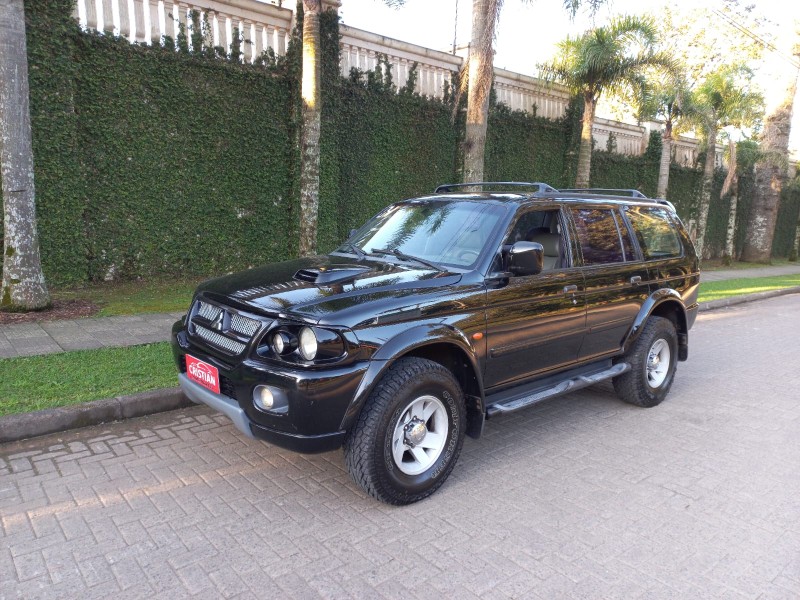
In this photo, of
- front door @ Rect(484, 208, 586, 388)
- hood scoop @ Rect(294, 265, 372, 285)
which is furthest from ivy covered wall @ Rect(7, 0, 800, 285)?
front door @ Rect(484, 208, 586, 388)

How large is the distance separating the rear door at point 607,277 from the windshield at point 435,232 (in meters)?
0.94

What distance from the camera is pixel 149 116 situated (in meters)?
9.23

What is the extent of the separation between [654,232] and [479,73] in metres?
5.38

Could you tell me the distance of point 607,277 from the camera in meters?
4.97

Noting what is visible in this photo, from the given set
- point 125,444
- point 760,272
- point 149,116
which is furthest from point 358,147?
point 760,272

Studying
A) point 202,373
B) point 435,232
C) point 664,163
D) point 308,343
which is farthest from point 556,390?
point 664,163

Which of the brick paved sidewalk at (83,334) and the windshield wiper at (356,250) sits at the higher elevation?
the windshield wiper at (356,250)

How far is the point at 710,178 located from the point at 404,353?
2001 centimetres

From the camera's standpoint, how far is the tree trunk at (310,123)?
8547 mm

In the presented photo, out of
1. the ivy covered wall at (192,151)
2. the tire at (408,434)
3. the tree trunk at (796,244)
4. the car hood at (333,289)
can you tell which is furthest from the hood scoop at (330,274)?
the tree trunk at (796,244)

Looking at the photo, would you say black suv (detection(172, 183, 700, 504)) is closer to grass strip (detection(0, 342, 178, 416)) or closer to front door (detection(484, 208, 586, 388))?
front door (detection(484, 208, 586, 388))

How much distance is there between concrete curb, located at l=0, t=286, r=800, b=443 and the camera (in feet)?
13.6

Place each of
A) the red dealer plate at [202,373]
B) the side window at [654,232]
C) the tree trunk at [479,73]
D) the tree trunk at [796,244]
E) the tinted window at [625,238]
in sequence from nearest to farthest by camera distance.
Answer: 1. the red dealer plate at [202,373]
2. the tinted window at [625,238]
3. the side window at [654,232]
4. the tree trunk at [479,73]
5. the tree trunk at [796,244]

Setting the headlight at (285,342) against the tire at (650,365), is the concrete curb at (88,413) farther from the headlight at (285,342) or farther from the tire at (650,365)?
the tire at (650,365)
